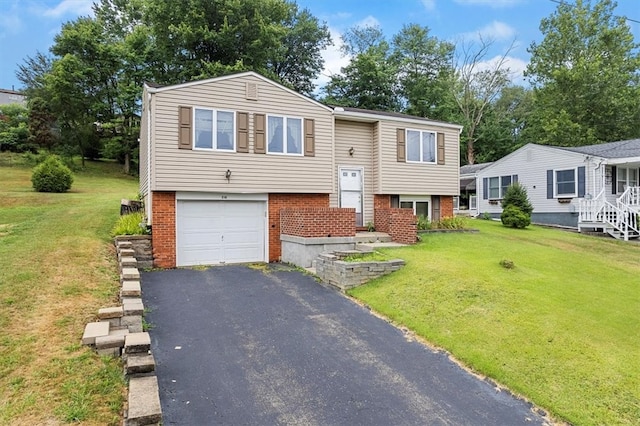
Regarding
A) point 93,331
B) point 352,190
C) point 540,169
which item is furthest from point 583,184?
point 93,331

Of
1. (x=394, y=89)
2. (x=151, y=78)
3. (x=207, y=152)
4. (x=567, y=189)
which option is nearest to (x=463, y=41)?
(x=394, y=89)

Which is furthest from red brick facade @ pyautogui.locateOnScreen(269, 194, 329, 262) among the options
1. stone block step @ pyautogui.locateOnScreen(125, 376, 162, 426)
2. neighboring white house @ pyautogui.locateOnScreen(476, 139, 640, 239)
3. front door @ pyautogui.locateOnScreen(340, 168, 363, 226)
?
neighboring white house @ pyautogui.locateOnScreen(476, 139, 640, 239)

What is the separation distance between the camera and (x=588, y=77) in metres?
30.8

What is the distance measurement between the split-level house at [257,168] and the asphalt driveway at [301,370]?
11.9ft

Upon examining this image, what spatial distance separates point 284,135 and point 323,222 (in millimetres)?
3334

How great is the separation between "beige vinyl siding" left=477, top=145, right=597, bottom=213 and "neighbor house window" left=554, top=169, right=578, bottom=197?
0.26 metres

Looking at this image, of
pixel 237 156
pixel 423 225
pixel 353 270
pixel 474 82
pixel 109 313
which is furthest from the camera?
pixel 474 82

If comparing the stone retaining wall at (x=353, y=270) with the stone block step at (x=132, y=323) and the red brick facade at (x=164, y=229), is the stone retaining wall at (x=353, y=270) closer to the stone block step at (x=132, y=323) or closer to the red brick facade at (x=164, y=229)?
the stone block step at (x=132, y=323)

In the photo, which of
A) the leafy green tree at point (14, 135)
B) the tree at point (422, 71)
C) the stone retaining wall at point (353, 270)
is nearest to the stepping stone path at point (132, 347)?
the stone retaining wall at point (353, 270)

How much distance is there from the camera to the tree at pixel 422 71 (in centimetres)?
3231

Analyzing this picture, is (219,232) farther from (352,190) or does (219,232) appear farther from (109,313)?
(109,313)

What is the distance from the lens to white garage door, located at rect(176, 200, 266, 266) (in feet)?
36.4

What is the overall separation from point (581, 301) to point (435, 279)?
2512 mm

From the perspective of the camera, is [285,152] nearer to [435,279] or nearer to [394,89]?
[435,279]
